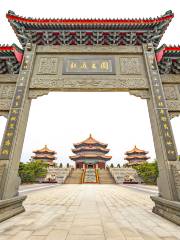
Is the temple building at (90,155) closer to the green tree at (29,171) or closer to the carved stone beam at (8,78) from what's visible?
the green tree at (29,171)

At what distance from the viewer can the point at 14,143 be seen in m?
4.41

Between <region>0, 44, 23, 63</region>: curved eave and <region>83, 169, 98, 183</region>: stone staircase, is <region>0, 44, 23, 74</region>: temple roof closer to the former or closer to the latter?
<region>0, 44, 23, 63</region>: curved eave

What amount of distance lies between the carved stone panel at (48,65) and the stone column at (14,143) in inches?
12.2

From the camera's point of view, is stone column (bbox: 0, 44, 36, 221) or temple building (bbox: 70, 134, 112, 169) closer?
stone column (bbox: 0, 44, 36, 221)

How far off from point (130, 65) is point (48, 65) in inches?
114

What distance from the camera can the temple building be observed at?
1328 inches

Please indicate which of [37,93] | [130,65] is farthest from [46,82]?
[130,65]

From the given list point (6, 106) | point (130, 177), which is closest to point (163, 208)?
point (6, 106)

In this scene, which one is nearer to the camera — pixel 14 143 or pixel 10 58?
pixel 14 143

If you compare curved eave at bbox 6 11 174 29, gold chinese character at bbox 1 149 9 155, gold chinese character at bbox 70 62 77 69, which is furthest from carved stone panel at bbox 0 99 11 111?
curved eave at bbox 6 11 174 29

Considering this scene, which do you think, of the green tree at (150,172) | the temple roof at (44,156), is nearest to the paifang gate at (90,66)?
the green tree at (150,172)

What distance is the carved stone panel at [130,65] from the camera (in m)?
5.50

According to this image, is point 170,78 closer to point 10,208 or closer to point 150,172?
point 10,208

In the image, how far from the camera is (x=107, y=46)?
595 centimetres
